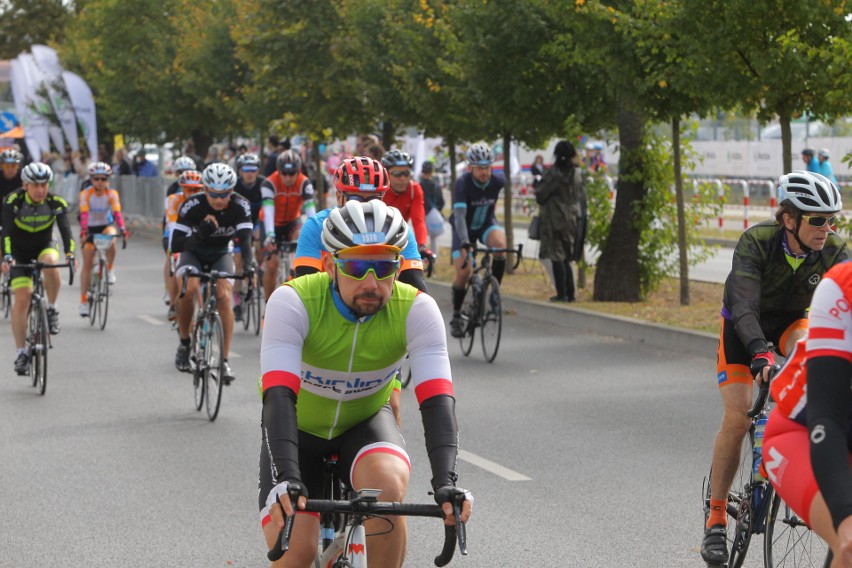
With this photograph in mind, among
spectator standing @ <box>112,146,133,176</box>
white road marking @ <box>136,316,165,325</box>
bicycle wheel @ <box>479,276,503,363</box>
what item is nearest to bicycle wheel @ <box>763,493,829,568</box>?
bicycle wheel @ <box>479,276,503,363</box>

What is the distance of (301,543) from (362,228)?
1.02 m

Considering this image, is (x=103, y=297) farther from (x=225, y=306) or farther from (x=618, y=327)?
(x=225, y=306)

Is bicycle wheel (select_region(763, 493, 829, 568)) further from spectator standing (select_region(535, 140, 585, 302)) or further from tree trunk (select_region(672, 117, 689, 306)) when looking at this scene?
spectator standing (select_region(535, 140, 585, 302))

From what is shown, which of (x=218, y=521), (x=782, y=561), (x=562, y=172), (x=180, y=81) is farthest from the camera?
(x=180, y=81)

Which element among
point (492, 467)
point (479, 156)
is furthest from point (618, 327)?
point (492, 467)

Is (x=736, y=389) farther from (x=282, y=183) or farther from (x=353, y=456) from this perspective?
(x=282, y=183)

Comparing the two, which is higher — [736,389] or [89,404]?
[736,389]

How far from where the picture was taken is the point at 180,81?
122 feet

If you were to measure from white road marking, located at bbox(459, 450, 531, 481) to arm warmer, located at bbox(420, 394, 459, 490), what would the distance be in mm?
4175

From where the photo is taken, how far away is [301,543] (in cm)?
457

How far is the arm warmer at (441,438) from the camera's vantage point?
418 cm

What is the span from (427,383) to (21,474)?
4991 millimetres

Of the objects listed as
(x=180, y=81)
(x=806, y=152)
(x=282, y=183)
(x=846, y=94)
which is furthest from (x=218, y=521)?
Answer: (x=180, y=81)

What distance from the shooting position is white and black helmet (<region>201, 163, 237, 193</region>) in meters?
11.5
